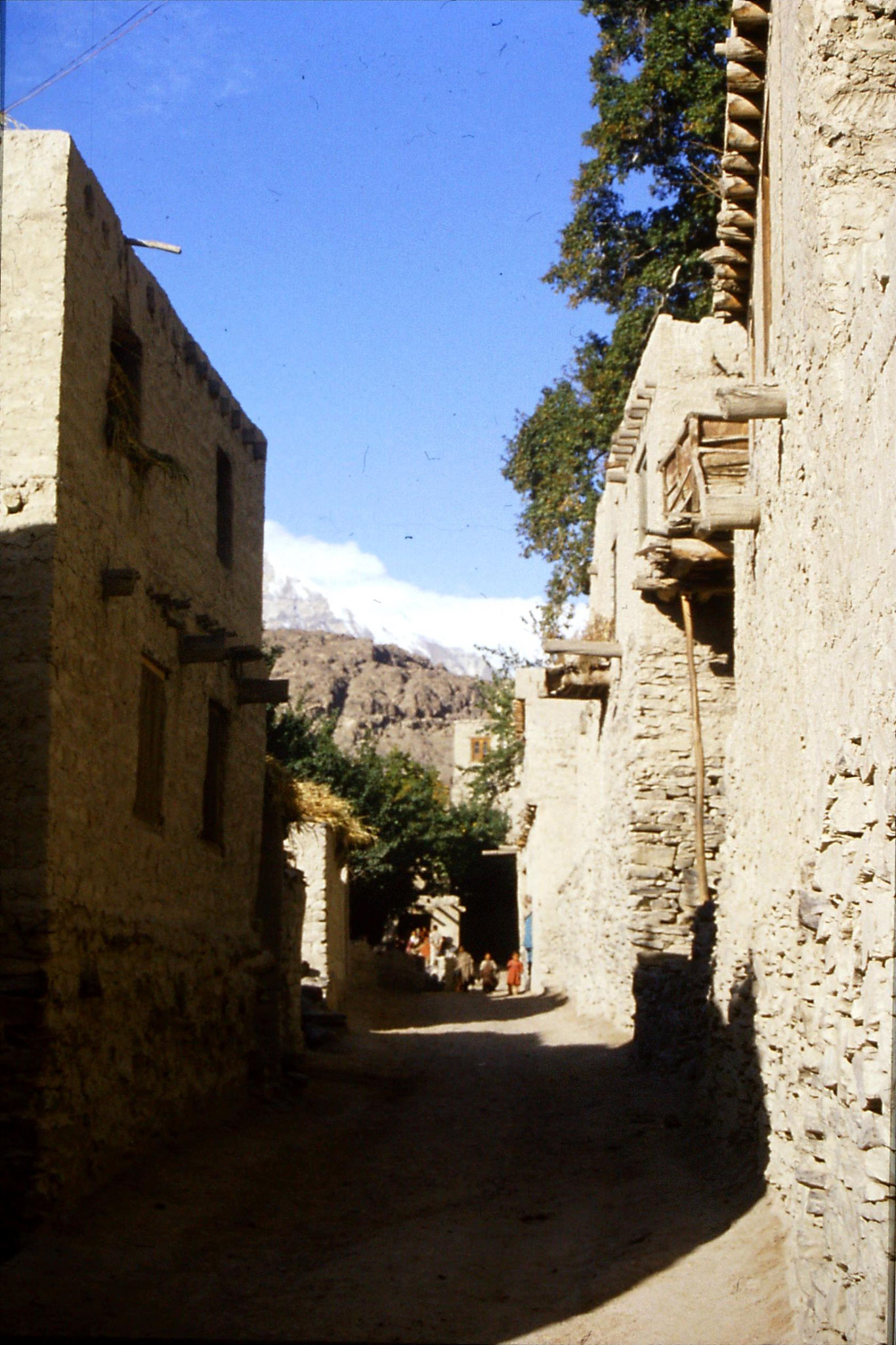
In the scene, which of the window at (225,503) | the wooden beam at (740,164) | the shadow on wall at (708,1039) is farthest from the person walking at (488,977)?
the wooden beam at (740,164)

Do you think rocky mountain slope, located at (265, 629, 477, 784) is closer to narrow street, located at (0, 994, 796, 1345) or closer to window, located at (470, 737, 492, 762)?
window, located at (470, 737, 492, 762)

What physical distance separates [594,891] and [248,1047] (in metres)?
8.19

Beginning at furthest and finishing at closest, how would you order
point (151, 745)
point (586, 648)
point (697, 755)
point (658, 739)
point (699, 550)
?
point (586, 648) < point (658, 739) < point (697, 755) < point (699, 550) < point (151, 745)

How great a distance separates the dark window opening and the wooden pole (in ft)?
23.1

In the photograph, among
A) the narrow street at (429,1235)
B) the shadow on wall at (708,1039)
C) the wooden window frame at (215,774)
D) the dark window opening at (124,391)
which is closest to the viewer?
the narrow street at (429,1235)

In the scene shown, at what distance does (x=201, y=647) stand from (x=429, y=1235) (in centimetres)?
545

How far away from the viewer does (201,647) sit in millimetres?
12609

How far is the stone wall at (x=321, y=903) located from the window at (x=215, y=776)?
6065 millimetres

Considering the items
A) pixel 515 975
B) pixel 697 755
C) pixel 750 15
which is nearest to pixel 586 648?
pixel 697 755

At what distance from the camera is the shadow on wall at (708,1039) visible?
999 centimetres

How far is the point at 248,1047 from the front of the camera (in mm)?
14445

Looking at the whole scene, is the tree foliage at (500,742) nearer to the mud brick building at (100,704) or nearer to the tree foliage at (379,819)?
the tree foliage at (379,819)

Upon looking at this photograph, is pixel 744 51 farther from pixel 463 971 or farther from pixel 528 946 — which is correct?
pixel 463 971

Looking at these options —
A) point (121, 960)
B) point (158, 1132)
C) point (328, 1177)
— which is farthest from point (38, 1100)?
point (328, 1177)
